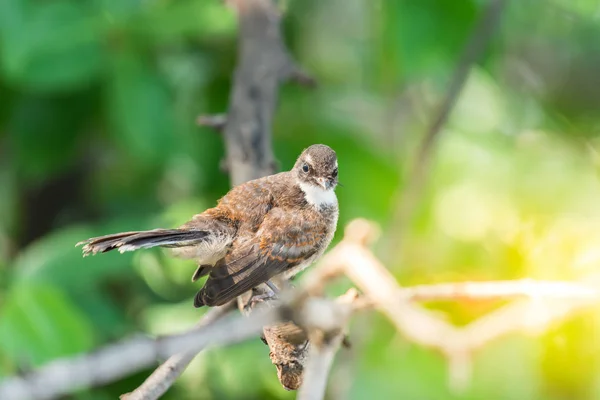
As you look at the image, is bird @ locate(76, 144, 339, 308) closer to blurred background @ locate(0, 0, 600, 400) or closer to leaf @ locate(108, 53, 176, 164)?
blurred background @ locate(0, 0, 600, 400)

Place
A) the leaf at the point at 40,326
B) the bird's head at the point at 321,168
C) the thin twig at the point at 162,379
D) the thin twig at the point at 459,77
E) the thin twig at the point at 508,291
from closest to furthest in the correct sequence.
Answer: the thin twig at the point at 508,291 < the thin twig at the point at 162,379 < the bird's head at the point at 321,168 < the leaf at the point at 40,326 < the thin twig at the point at 459,77

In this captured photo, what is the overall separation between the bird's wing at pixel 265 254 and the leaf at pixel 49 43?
189 cm

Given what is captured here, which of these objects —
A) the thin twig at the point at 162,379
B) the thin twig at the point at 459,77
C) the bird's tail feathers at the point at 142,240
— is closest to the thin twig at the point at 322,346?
the bird's tail feathers at the point at 142,240

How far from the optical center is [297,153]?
3973mm

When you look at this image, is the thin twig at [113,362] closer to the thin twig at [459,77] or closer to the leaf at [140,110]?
the thin twig at [459,77]

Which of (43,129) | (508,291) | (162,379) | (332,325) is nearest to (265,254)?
(162,379)

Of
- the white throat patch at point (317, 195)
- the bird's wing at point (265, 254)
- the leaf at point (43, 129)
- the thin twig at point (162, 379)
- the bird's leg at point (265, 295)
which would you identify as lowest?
the leaf at point (43, 129)

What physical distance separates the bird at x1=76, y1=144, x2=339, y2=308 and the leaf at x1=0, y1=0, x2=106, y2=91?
180 cm

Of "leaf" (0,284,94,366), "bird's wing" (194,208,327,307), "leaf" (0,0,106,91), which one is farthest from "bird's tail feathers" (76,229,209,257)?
"leaf" (0,0,106,91)

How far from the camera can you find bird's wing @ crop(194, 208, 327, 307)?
2.30 metres

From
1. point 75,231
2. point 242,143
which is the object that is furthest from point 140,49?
point 242,143

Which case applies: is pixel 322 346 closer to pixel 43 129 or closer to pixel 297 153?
pixel 297 153

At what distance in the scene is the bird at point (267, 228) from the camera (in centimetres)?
238

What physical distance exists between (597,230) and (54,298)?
2217 mm
